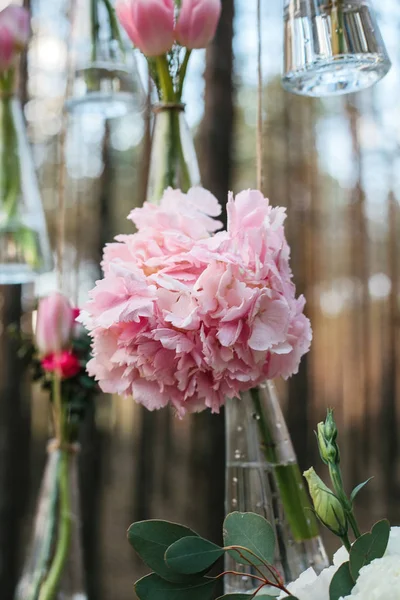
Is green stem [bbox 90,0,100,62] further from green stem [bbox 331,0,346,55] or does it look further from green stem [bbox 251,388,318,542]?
green stem [bbox 251,388,318,542]

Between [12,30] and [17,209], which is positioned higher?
[12,30]

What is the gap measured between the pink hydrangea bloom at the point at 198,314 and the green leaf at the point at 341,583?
0.16 meters

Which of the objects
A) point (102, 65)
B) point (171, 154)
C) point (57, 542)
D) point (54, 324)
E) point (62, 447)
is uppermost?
point (102, 65)

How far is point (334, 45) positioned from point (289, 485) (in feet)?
1.09

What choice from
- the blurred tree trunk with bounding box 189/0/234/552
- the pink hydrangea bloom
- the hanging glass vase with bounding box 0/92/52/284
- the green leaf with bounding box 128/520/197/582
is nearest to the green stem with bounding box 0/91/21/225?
the hanging glass vase with bounding box 0/92/52/284

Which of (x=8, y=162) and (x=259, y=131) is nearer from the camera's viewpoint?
(x=259, y=131)

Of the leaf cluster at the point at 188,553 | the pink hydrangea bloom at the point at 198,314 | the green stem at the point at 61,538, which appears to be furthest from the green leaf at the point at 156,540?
the green stem at the point at 61,538

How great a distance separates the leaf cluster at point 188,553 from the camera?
0.33 meters

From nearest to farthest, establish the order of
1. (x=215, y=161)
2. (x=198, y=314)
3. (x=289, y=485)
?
(x=198, y=314)
(x=289, y=485)
(x=215, y=161)

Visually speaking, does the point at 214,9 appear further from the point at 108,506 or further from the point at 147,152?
the point at 108,506

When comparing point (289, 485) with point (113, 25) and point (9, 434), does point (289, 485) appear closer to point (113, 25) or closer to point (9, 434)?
point (113, 25)

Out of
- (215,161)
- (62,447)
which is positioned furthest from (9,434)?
(62,447)

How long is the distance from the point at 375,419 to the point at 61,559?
8.32 feet

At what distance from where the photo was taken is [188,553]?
0.33 metres
